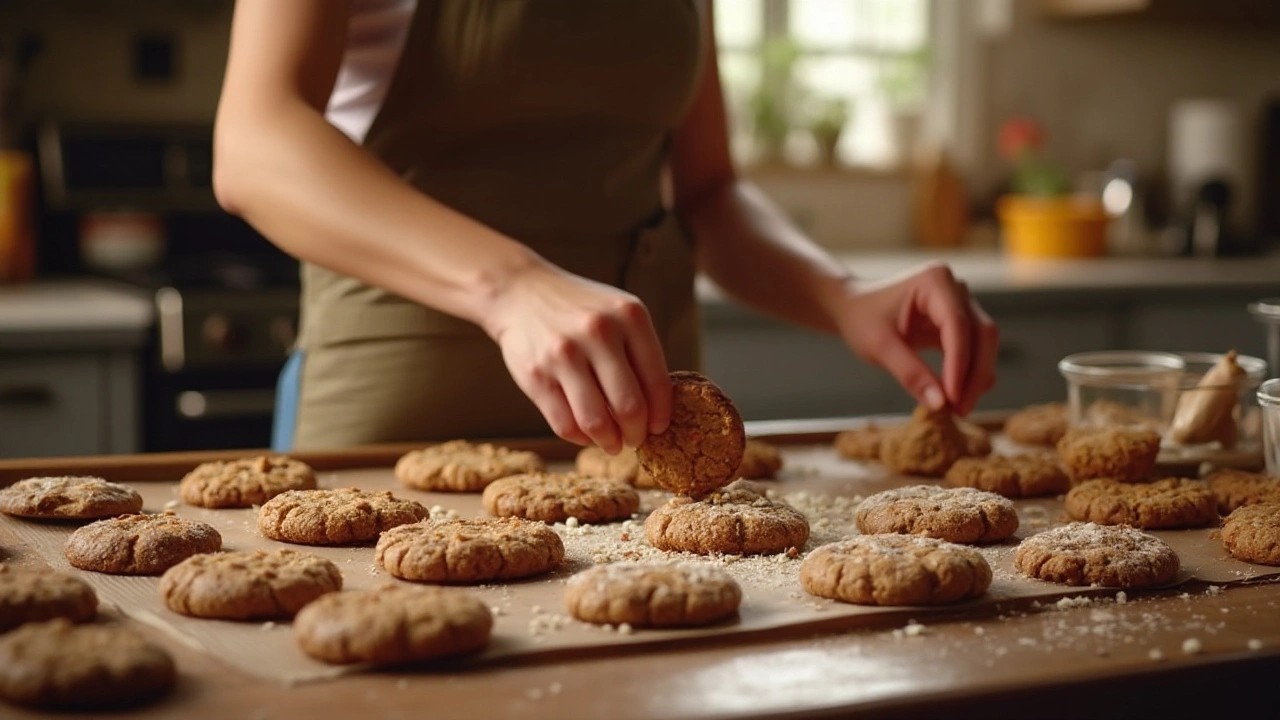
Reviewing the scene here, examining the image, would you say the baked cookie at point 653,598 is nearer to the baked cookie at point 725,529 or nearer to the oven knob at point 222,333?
the baked cookie at point 725,529

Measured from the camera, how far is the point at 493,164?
1580mm

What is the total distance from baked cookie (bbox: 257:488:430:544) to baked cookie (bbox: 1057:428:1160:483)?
68 centimetres

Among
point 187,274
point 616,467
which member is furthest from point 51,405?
point 616,467

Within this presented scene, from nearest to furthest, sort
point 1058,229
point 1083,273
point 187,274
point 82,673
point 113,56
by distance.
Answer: point 82,673, point 187,274, point 113,56, point 1083,273, point 1058,229

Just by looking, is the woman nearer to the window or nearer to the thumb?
the thumb

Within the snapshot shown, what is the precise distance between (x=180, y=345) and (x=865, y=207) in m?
2.06

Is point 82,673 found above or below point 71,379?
above

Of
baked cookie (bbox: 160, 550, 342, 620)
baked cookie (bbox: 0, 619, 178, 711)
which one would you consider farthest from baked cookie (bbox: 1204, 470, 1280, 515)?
baked cookie (bbox: 0, 619, 178, 711)

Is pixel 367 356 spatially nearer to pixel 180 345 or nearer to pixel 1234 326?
pixel 180 345

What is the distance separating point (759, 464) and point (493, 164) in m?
0.46

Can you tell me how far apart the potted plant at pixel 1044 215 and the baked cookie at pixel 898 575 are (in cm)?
272

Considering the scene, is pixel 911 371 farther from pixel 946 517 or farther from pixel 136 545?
pixel 136 545

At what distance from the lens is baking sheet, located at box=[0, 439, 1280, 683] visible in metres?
0.89

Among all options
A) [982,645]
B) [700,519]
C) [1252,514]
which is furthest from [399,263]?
[1252,514]
